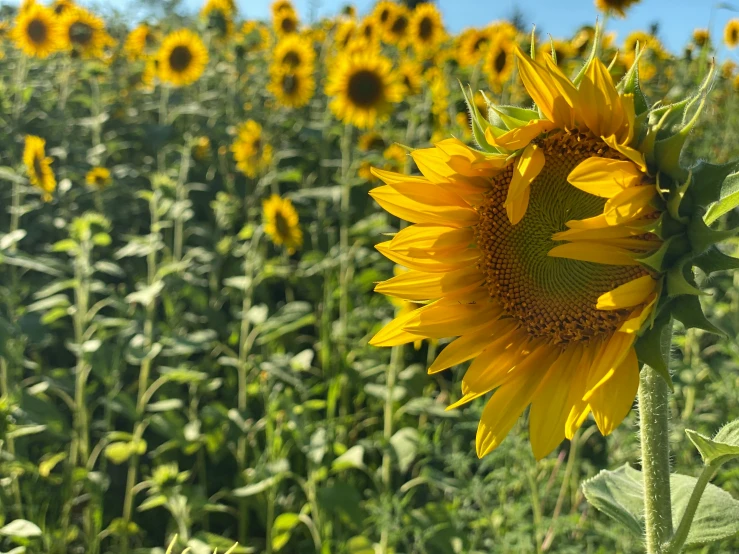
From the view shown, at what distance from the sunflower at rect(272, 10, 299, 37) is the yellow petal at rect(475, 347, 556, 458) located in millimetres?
5640

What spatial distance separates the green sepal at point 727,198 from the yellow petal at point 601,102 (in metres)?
0.15

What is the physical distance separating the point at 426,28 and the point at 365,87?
1557 millimetres

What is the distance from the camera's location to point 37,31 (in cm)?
522

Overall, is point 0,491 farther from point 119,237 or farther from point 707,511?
point 119,237

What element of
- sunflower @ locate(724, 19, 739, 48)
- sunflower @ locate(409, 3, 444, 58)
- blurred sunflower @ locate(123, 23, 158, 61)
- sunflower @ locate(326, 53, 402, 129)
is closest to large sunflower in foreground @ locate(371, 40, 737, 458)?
sunflower @ locate(326, 53, 402, 129)

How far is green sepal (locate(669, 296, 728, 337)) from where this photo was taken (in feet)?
2.71

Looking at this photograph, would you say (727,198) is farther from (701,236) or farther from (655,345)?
(655,345)

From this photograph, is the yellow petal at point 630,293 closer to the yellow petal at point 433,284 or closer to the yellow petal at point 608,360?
the yellow petal at point 608,360

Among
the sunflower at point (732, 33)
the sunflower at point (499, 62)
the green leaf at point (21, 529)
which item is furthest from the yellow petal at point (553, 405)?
the sunflower at point (732, 33)

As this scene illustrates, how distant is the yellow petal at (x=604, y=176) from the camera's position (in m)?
0.91

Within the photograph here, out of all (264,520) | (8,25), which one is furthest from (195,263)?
(8,25)

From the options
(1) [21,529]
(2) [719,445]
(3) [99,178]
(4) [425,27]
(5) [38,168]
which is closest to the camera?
(2) [719,445]

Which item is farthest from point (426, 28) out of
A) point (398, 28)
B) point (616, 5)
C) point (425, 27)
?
point (616, 5)

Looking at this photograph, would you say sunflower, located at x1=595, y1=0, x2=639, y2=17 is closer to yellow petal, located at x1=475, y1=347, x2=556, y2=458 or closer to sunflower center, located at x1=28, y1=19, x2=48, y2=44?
yellow petal, located at x1=475, y1=347, x2=556, y2=458
